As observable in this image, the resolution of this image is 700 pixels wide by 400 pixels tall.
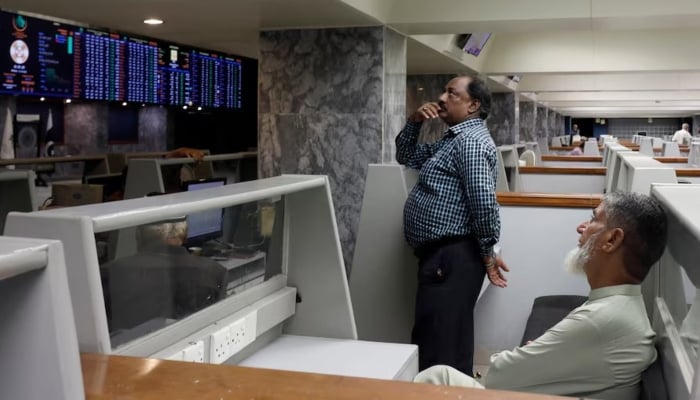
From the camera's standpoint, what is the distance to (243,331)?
6.57 feet

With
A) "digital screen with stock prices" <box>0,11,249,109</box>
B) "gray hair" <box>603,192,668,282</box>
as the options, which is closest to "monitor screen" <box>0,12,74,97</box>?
"digital screen with stock prices" <box>0,11,249,109</box>

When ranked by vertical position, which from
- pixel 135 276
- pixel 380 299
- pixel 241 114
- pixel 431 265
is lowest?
pixel 380 299

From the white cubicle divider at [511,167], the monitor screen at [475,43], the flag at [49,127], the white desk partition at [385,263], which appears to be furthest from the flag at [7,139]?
the white desk partition at [385,263]

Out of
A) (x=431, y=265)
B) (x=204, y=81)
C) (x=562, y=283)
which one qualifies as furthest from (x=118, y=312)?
(x=204, y=81)

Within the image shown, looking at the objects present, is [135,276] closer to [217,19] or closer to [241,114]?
[217,19]

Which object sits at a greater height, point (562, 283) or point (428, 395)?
point (428, 395)

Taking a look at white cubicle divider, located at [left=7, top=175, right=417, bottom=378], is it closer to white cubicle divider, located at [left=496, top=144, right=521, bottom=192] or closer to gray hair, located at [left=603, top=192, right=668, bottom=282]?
gray hair, located at [left=603, top=192, right=668, bottom=282]

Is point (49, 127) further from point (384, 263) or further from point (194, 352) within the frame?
point (194, 352)

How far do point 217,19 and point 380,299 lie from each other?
2195mm

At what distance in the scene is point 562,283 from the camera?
398 centimetres

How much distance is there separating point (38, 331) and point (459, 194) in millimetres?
→ 2581

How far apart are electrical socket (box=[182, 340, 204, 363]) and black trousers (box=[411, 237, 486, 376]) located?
1.67 metres

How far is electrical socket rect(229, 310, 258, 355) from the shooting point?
194cm

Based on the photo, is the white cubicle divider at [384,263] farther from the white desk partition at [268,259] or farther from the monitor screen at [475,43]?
the monitor screen at [475,43]
